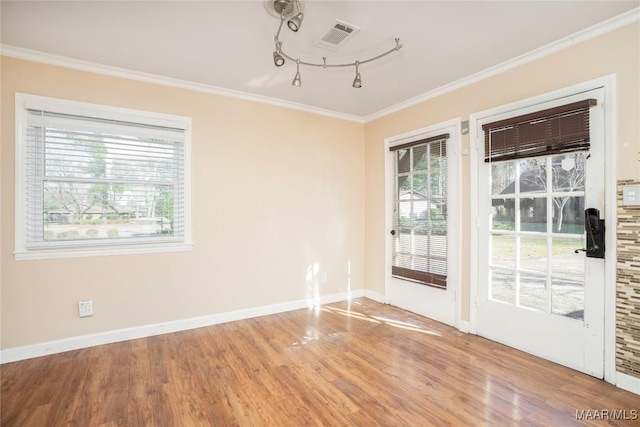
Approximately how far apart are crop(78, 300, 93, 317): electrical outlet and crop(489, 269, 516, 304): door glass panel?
3953 millimetres

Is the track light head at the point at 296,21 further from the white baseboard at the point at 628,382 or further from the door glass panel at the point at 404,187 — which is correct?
the white baseboard at the point at 628,382

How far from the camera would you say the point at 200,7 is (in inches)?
83.3

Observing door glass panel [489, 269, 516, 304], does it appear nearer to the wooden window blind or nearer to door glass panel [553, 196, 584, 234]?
door glass panel [553, 196, 584, 234]

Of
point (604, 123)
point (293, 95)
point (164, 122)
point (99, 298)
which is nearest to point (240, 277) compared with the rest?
point (99, 298)

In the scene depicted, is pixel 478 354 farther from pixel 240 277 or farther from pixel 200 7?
pixel 200 7

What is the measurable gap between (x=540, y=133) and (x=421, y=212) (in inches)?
59.7

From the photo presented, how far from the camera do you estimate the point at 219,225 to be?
3.56 m

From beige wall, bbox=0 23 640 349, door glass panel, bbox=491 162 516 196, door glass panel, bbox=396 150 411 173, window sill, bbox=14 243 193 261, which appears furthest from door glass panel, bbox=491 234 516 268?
window sill, bbox=14 243 193 261

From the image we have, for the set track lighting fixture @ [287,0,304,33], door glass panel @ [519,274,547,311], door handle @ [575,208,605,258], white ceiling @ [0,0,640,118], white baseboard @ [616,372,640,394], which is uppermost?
white ceiling @ [0,0,640,118]

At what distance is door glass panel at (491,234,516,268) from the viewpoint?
2.94 meters

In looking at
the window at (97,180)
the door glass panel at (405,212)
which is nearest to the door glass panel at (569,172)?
the door glass panel at (405,212)

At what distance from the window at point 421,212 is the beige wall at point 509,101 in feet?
0.81

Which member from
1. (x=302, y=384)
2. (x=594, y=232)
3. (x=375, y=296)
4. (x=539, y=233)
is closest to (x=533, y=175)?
(x=539, y=233)

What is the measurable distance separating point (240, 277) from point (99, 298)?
1.39 meters
